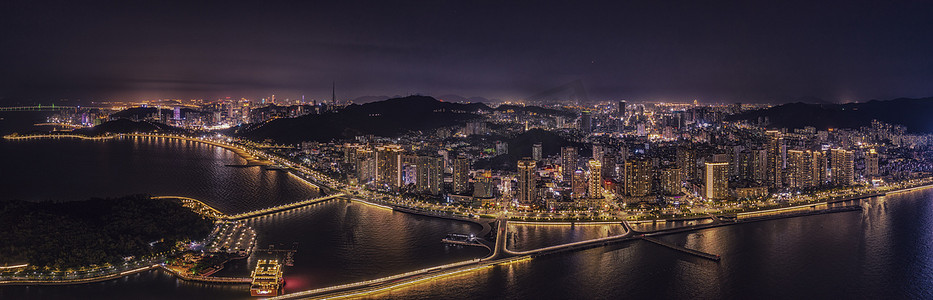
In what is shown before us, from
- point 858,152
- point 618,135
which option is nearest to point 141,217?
point 858,152

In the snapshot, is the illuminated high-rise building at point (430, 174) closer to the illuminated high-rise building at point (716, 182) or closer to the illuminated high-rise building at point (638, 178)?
the illuminated high-rise building at point (638, 178)

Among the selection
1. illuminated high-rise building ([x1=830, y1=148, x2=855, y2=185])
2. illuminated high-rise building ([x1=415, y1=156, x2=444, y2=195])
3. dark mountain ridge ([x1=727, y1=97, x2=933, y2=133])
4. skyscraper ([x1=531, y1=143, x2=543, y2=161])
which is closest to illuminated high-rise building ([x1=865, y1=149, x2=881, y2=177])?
illuminated high-rise building ([x1=830, y1=148, x2=855, y2=185])

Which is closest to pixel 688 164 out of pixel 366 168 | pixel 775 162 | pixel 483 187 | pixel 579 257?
pixel 775 162

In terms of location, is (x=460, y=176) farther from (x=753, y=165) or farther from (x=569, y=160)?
(x=753, y=165)

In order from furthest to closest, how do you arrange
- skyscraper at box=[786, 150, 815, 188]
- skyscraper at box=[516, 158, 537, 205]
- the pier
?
skyscraper at box=[786, 150, 815, 188] < skyscraper at box=[516, 158, 537, 205] < the pier

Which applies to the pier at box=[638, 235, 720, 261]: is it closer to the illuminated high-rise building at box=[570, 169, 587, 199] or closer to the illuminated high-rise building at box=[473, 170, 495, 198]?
the illuminated high-rise building at box=[570, 169, 587, 199]
